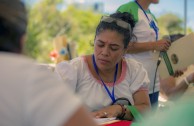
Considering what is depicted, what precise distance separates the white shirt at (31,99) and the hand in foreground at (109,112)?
99 cm

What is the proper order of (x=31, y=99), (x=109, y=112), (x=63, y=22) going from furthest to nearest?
(x=63, y=22) → (x=109, y=112) → (x=31, y=99)

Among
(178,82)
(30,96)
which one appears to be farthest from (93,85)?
(30,96)

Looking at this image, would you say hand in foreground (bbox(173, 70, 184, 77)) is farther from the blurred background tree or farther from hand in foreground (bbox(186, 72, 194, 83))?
the blurred background tree

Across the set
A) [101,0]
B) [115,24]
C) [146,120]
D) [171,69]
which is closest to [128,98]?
[115,24]

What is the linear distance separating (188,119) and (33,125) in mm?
244

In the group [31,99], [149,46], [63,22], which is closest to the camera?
[31,99]

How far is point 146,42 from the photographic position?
2.23 meters

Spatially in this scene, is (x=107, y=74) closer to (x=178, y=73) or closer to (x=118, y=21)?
(x=118, y=21)

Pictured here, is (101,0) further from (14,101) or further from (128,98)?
(14,101)

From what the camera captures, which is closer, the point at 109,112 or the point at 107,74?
the point at 109,112

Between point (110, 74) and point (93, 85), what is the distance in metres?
0.12

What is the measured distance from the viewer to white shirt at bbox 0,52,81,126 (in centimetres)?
51

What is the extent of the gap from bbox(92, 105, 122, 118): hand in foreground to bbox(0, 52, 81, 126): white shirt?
0.99m

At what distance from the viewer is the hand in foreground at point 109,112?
1.51 m
